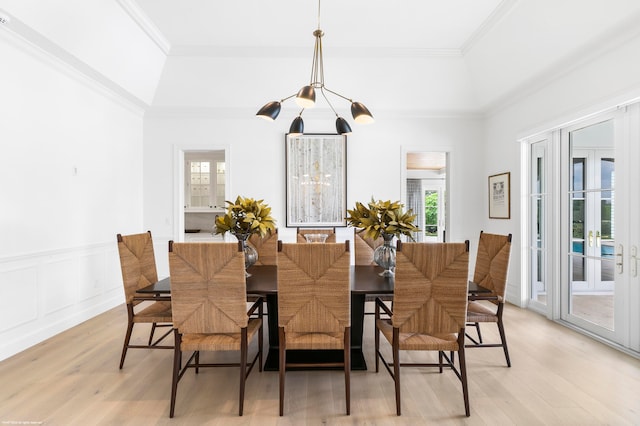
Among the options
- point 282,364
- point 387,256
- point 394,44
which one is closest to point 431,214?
point 394,44

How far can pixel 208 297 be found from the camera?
1.97 meters

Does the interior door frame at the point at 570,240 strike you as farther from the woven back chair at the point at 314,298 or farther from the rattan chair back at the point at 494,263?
the woven back chair at the point at 314,298

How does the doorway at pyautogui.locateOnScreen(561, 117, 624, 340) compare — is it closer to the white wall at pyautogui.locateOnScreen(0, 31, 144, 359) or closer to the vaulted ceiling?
the vaulted ceiling

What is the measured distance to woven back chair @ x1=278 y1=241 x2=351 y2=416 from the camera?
1944 millimetres

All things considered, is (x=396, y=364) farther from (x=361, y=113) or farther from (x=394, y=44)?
(x=394, y=44)

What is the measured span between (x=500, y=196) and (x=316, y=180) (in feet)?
8.55

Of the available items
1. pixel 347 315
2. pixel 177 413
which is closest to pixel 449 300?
pixel 347 315

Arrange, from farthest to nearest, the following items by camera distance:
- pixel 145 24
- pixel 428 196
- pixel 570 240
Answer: pixel 428 196 < pixel 145 24 < pixel 570 240

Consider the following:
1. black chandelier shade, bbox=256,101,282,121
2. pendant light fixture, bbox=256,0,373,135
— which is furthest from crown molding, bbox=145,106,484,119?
black chandelier shade, bbox=256,101,282,121

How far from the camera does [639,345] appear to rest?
8.93ft

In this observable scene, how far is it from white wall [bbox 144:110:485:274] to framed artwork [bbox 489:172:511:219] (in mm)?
241

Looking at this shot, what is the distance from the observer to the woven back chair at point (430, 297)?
6.33 ft

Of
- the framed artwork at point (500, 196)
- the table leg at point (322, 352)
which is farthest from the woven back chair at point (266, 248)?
the framed artwork at point (500, 196)

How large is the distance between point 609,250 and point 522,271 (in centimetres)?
121
